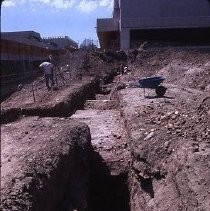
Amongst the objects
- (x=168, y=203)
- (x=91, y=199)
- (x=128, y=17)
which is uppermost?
(x=128, y=17)

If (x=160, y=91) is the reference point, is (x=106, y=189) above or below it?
below

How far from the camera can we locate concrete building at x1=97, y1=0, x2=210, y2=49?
47.1 m

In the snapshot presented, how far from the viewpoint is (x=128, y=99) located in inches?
781

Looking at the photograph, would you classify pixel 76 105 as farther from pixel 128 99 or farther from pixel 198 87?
A: pixel 198 87

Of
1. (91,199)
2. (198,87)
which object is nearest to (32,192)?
(91,199)

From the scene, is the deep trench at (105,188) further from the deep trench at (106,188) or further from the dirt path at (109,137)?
the dirt path at (109,137)

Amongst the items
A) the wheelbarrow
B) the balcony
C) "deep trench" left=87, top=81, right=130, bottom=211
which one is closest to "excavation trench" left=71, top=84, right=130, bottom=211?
"deep trench" left=87, top=81, right=130, bottom=211

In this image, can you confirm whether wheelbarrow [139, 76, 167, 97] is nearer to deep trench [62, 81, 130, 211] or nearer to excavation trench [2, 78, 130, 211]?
excavation trench [2, 78, 130, 211]

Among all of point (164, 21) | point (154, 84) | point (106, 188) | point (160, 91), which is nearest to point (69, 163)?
point (106, 188)

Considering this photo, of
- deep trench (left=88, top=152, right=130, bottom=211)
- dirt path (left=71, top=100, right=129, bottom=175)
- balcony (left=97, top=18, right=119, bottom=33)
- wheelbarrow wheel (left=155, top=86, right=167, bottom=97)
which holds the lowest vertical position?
deep trench (left=88, top=152, right=130, bottom=211)

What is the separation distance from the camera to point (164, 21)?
47.2 metres

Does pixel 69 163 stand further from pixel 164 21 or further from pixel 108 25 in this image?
pixel 108 25

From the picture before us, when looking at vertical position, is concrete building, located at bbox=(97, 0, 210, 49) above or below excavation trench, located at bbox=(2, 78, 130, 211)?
above

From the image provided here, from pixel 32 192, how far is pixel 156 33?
43.4 metres
